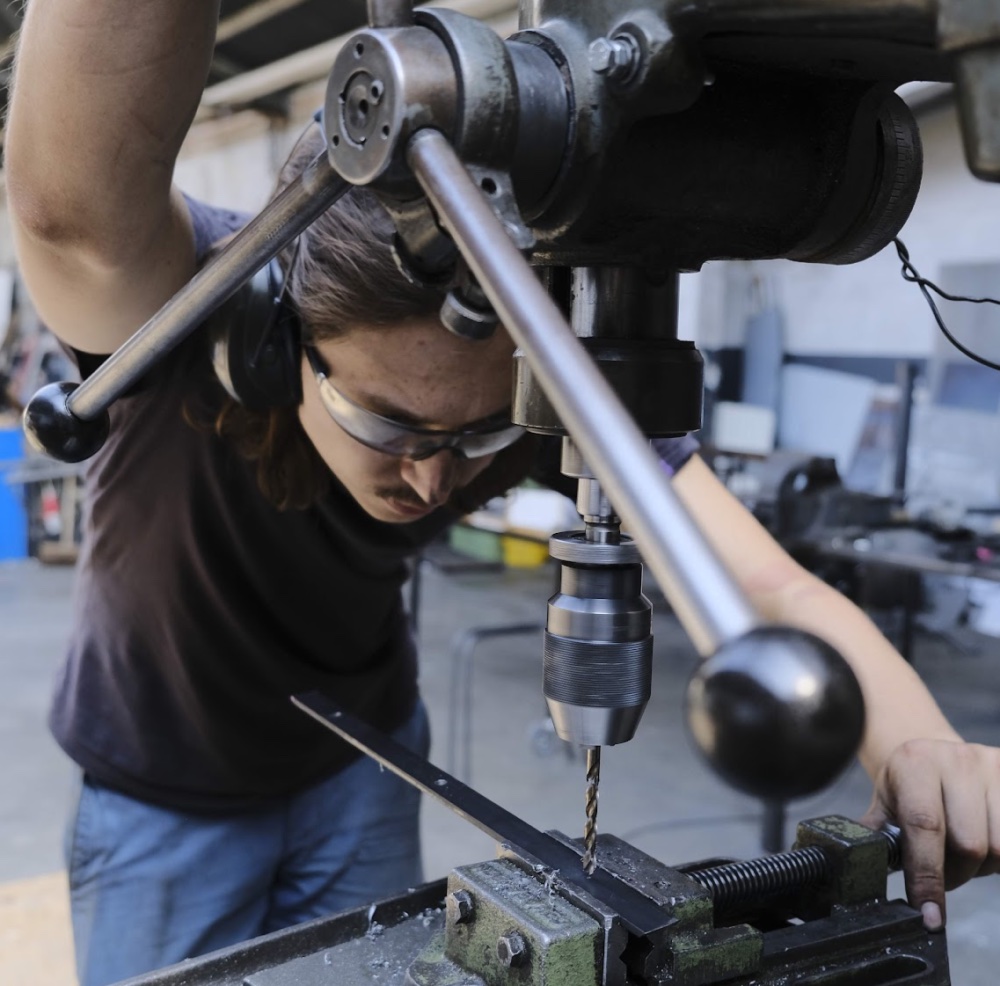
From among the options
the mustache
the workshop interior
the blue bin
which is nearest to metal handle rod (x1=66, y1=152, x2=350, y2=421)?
the workshop interior

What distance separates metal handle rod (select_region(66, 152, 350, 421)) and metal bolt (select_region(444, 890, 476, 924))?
1.03ft

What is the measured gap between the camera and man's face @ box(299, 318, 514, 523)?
0.80 meters

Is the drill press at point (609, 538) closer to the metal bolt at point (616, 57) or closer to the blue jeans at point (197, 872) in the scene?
the metal bolt at point (616, 57)

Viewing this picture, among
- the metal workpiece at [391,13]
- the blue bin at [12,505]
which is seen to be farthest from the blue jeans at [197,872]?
the blue bin at [12,505]

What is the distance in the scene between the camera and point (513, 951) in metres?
0.50

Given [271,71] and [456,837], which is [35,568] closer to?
[271,71]

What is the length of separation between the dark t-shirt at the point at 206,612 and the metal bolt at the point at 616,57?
707 millimetres

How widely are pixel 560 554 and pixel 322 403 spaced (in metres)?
0.44

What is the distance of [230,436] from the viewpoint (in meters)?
1.02

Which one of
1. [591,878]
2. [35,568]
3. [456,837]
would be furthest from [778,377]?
[591,878]

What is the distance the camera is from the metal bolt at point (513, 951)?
1.65ft

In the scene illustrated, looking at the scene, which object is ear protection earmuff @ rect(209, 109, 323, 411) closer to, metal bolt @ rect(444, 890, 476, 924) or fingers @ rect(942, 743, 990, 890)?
metal bolt @ rect(444, 890, 476, 924)

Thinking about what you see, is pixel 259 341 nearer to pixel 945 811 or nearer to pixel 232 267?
pixel 232 267

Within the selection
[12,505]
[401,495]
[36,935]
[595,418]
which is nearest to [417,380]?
[401,495]
